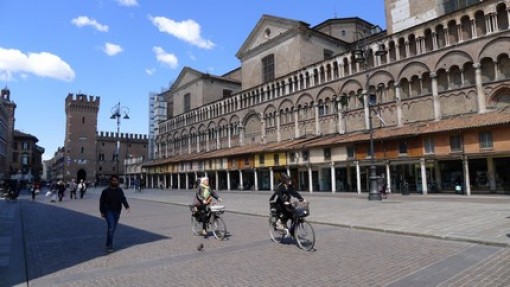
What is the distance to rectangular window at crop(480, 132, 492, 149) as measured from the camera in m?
24.2

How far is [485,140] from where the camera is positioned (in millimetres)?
24422

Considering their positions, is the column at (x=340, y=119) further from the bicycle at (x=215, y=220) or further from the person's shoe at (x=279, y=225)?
the person's shoe at (x=279, y=225)

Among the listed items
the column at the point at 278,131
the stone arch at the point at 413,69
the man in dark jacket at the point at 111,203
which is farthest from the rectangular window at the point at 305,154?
the man in dark jacket at the point at 111,203

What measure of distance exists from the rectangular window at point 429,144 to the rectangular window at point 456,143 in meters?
1.37

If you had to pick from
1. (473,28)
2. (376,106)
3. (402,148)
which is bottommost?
(402,148)

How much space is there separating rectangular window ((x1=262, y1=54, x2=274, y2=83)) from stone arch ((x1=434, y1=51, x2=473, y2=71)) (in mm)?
23529

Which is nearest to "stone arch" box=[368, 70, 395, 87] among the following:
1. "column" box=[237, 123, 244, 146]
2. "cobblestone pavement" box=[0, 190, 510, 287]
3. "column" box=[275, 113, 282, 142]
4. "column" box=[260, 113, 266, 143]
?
"column" box=[275, 113, 282, 142]

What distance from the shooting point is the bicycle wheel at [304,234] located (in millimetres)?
8844

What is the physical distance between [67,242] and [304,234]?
22.8 feet

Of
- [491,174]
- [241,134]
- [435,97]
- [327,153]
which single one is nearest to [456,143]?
[491,174]

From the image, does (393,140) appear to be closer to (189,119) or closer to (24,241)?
(24,241)

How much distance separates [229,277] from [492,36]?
1153 inches

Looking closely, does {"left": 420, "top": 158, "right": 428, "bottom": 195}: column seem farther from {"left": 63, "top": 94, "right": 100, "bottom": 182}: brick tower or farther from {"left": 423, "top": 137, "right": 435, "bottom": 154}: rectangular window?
{"left": 63, "top": 94, "right": 100, "bottom": 182}: brick tower

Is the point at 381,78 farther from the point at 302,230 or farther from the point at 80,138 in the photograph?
the point at 80,138
